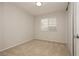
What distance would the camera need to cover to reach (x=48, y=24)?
17.9 ft

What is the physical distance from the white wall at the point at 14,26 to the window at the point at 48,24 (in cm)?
96

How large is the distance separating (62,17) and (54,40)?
1.52 meters

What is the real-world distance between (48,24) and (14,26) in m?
2.29

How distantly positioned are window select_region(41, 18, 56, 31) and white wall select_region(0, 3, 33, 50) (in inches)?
37.9

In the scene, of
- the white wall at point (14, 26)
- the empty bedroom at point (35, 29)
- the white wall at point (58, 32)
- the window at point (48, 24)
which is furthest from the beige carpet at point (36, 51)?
the window at point (48, 24)

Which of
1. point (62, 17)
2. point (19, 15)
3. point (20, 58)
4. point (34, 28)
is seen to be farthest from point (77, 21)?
point (34, 28)

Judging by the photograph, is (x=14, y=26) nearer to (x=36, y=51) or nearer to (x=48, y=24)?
(x=36, y=51)

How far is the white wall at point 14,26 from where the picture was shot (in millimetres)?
3588

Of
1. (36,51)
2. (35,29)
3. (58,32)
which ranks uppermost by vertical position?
(35,29)

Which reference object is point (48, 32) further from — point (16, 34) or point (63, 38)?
point (16, 34)

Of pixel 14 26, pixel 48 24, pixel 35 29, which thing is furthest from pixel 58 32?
pixel 14 26

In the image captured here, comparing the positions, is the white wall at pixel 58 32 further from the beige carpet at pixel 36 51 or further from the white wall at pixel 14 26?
the beige carpet at pixel 36 51

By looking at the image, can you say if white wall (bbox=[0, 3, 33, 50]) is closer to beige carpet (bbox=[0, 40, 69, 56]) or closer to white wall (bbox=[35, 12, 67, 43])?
beige carpet (bbox=[0, 40, 69, 56])

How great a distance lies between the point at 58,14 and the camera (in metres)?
5.05
